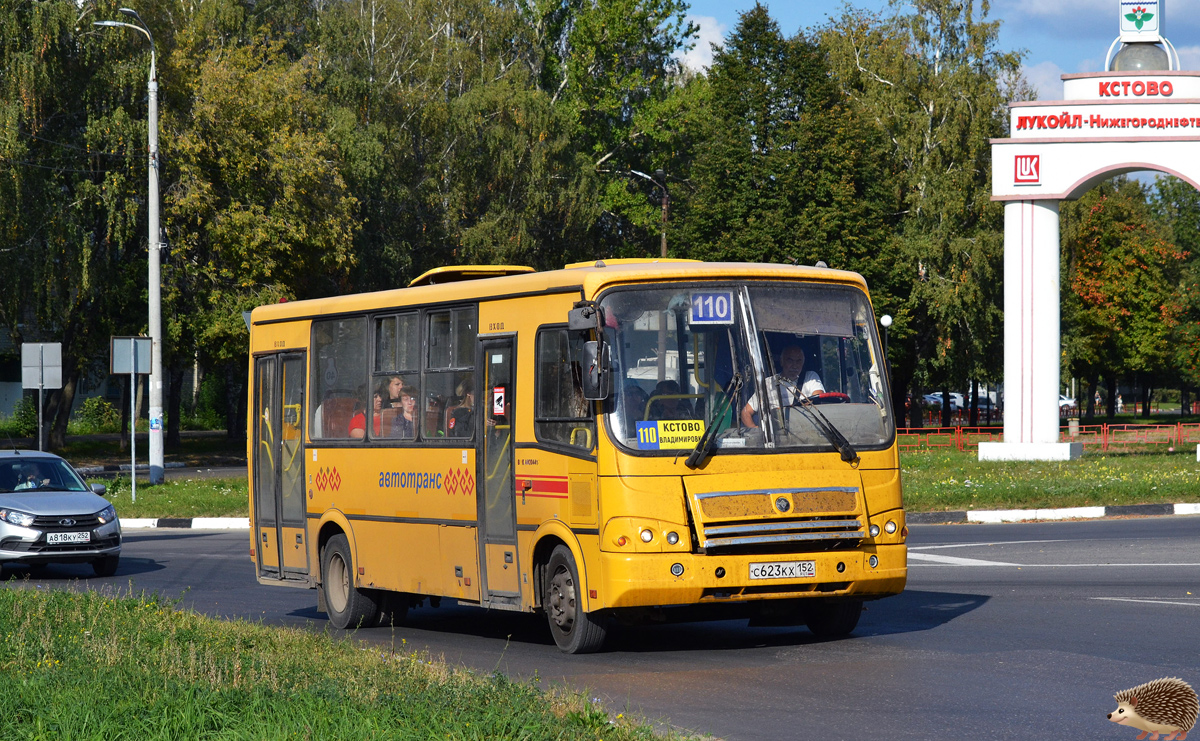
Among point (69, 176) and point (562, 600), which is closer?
point (562, 600)

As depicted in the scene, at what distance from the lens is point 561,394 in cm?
1059

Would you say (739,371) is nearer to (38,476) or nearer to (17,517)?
(17,517)

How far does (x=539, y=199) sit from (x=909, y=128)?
14896mm

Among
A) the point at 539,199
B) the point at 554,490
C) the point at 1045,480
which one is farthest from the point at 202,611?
the point at 539,199

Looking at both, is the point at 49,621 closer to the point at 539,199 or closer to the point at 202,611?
the point at 202,611

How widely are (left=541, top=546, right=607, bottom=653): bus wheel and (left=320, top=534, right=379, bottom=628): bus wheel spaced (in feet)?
9.69

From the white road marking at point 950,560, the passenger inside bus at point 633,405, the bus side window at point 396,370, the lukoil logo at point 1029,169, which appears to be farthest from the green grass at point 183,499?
the lukoil logo at point 1029,169

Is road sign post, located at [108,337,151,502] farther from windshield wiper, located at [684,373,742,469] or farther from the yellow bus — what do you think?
windshield wiper, located at [684,373,742,469]

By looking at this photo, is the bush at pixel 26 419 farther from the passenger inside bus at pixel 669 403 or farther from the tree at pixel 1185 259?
the tree at pixel 1185 259

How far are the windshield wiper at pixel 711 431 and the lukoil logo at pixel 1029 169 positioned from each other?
25538mm

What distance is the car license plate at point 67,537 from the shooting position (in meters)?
18.2

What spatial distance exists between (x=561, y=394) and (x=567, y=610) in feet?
5.22

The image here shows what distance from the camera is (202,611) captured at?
13.9 meters

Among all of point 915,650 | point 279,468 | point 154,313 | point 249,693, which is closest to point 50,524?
point 279,468
